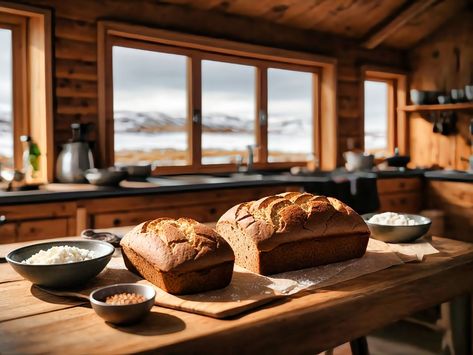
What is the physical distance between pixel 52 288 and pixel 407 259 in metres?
0.85

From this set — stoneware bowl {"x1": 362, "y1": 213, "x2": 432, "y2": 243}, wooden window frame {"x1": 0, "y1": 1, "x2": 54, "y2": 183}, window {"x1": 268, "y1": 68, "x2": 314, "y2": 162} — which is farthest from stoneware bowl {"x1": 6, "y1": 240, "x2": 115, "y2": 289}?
window {"x1": 268, "y1": 68, "x2": 314, "y2": 162}

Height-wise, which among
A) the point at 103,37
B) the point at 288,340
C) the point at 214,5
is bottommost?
the point at 288,340

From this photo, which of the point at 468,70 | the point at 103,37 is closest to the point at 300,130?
the point at 468,70

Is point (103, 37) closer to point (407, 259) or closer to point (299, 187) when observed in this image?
point (299, 187)

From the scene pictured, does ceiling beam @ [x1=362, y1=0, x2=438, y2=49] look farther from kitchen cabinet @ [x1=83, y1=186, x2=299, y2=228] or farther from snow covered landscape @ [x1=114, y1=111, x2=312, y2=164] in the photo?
kitchen cabinet @ [x1=83, y1=186, x2=299, y2=228]

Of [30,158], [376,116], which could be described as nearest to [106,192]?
[30,158]

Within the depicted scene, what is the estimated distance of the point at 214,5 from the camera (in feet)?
12.5

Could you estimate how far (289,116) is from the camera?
4.66m

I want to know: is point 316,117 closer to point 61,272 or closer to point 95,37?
point 95,37

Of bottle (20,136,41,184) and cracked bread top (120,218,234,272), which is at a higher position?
bottle (20,136,41,184)

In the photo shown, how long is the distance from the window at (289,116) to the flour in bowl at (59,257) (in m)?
3.46

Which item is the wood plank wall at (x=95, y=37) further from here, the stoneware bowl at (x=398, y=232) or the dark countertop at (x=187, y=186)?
the stoneware bowl at (x=398, y=232)

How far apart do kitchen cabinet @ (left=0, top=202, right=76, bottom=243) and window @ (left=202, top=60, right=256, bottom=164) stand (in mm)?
1564

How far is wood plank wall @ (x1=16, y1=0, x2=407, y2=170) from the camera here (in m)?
3.15
